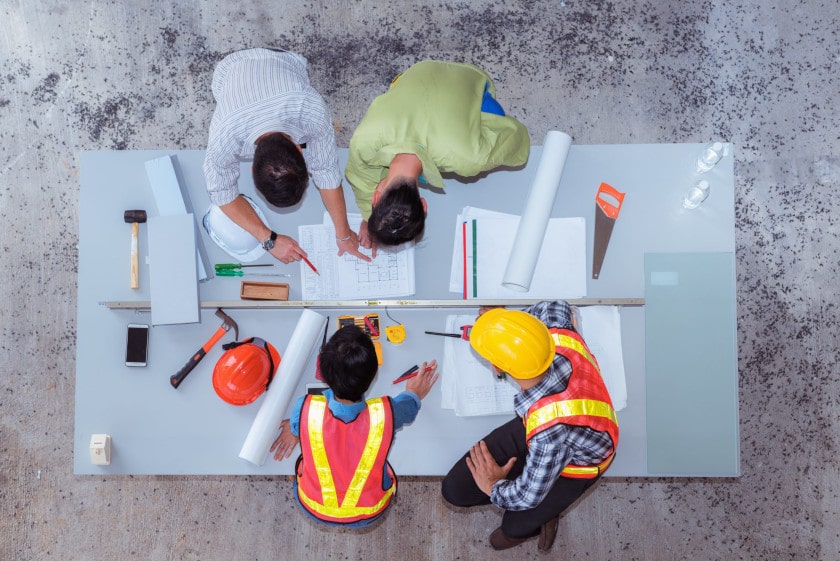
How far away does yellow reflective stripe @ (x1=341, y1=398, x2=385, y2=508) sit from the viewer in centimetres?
174

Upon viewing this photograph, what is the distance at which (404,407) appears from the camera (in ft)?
6.01

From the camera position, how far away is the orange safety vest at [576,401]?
166 centimetres

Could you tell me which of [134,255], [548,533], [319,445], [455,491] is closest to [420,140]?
[319,445]

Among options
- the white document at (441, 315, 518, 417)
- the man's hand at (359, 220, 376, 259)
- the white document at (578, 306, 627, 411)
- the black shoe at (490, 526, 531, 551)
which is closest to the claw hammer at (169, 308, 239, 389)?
the man's hand at (359, 220, 376, 259)

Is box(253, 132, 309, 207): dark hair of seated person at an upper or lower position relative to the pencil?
upper

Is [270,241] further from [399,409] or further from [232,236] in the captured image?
[399,409]

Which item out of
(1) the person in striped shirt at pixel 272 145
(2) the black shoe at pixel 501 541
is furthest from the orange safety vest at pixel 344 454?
(2) the black shoe at pixel 501 541

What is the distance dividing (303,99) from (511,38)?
1.44 meters

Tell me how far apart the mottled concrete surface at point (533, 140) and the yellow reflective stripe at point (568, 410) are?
1106 millimetres

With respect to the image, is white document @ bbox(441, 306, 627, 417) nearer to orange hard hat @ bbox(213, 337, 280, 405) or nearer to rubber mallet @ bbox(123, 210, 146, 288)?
orange hard hat @ bbox(213, 337, 280, 405)

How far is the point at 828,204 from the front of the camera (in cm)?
267

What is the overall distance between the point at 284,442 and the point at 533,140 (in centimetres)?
178

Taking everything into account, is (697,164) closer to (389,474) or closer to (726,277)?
(726,277)

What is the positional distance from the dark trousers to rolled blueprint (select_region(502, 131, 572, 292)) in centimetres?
53
